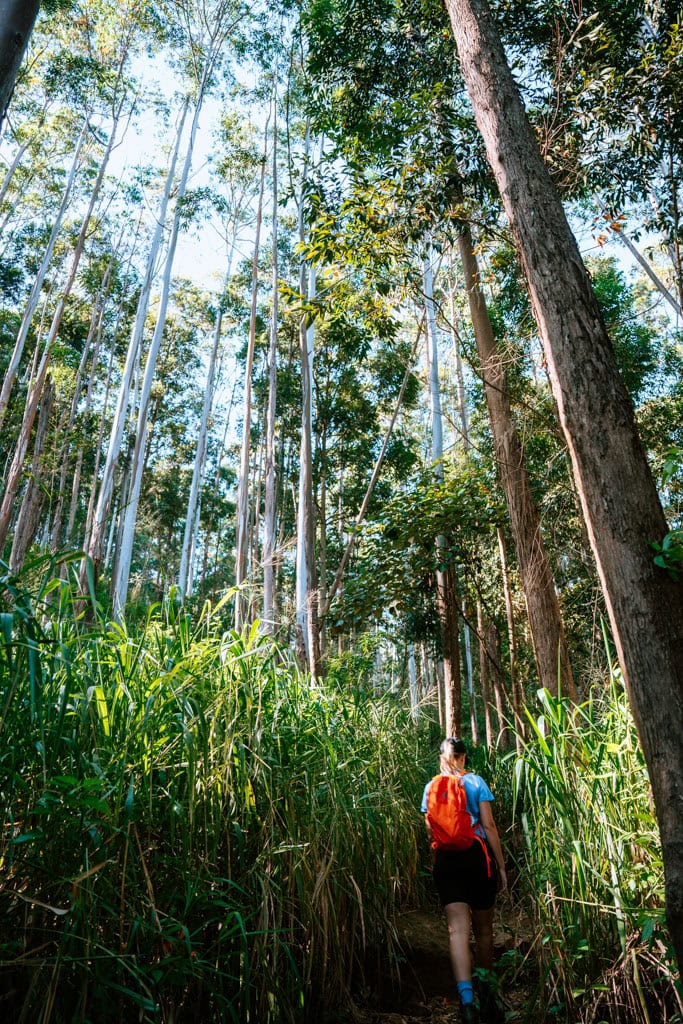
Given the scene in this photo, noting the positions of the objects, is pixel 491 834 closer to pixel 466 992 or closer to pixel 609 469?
pixel 466 992

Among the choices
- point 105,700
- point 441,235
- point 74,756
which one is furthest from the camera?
point 441,235

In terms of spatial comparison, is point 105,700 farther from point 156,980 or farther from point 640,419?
point 640,419

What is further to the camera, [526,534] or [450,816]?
[526,534]

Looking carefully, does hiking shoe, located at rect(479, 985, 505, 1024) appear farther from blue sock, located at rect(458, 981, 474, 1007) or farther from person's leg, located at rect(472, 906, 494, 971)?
person's leg, located at rect(472, 906, 494, 971)

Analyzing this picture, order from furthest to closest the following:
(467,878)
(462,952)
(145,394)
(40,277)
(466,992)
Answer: (40,277) < (145,394) < (467,878) < (462,952) < (466,992)

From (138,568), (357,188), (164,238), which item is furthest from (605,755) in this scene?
(138,568)

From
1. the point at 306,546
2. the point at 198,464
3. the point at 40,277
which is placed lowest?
the point at 306,546

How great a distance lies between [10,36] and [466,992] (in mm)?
3732

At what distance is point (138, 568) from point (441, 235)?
93.3 feet

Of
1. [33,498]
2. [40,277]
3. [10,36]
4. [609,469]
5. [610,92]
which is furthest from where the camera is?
[33,498]

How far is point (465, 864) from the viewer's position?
2838mm

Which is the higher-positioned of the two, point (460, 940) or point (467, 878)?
point (467, 878)

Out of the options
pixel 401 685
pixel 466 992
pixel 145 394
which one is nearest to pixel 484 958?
pixel 466 992

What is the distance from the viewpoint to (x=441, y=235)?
567 cm
